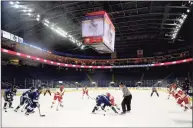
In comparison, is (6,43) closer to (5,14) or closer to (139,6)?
(5,14)

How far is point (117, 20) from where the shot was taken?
55.1 feet

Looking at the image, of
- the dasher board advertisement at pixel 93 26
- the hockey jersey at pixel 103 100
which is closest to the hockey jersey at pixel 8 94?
the hockey jersey at pixel 103 100

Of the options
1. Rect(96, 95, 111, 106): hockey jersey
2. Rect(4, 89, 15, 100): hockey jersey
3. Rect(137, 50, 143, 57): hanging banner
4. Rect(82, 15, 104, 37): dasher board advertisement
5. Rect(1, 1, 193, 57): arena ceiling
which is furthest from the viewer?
Rect(137, 50, 143, 57): hanging banner

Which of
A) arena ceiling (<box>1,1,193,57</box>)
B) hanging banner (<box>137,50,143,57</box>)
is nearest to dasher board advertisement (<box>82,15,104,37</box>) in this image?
arena ceiling (<box>1,1,193,57</box>)

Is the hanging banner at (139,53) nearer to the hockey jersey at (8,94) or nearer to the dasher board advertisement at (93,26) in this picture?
the dasher board advertisement at (93,26)

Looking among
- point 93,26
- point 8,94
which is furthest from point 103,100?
point 93,26

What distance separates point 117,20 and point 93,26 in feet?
26.5

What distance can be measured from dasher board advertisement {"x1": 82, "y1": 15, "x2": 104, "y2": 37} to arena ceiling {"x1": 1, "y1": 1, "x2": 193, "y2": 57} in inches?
163

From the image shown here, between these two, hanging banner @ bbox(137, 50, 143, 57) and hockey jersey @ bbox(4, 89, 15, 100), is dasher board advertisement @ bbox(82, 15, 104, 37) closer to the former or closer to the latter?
hockey jersey @ bbox(4, 89, 15, 100)

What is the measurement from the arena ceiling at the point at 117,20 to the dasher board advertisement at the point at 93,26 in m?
4.13

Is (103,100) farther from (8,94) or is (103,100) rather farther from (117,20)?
(117,20)

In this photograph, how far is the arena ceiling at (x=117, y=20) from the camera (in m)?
13.7

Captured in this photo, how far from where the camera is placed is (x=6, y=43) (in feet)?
57.7

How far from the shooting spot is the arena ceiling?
538 inches
